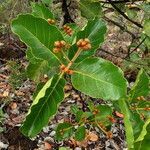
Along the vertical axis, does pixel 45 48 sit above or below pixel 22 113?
above

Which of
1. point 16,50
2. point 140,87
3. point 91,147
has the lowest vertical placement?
point 91,147

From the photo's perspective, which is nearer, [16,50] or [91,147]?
[91,147]

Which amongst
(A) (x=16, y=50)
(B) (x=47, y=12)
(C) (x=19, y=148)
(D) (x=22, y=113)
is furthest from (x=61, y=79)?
(A) (x=16, y=50)

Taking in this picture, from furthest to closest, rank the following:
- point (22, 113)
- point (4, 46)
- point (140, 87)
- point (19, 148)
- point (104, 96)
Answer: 1. point (4, 46)
2. point (22, 113)
3. point (19, 148)
4. point (140, 87)
5. point (104, 96)

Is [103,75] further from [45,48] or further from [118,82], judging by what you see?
[45,48]

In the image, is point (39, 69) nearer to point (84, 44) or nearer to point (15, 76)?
point (84, 44)

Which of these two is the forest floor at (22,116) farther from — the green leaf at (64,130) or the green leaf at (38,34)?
the green leaf at (38,34)

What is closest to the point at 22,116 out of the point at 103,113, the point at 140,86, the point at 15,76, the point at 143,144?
the point at 15,76

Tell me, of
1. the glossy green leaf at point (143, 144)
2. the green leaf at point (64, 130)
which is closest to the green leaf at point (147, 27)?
the green leaf at point (64, 130)
